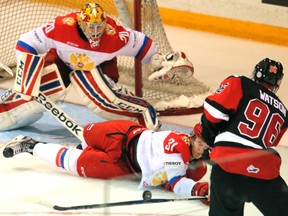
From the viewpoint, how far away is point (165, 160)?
146 inches

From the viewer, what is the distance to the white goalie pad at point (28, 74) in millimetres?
4418

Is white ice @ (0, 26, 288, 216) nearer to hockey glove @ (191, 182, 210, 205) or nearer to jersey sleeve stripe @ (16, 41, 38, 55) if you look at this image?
hockey glove @ (191, 182, 210, 205)

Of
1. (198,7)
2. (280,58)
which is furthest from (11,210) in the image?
(198,7)

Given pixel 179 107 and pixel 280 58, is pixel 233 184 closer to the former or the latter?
pixel 179 107

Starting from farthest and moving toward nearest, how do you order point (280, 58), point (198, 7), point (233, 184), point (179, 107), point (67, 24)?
point (198, 7)
point (280, 58)
point (179, 107)
point (67, 24)
point (233, 184)

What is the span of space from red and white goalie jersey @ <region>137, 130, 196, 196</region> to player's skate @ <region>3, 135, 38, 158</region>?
58 cm

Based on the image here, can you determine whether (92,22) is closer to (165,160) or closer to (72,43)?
(72,43)

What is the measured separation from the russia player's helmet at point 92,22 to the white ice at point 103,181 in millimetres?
564

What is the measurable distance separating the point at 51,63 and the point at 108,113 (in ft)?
1.29

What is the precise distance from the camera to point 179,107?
16.8 feet

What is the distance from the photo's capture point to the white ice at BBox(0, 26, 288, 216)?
114 inches

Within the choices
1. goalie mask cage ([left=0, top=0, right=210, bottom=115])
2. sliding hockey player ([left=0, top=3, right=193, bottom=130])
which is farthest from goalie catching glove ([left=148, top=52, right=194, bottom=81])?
goalie mask cage ([left=0, top=0, right=210, bottom=115])

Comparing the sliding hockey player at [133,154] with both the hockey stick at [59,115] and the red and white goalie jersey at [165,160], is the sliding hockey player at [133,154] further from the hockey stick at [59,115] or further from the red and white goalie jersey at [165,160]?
the hockey stick at [59,115]

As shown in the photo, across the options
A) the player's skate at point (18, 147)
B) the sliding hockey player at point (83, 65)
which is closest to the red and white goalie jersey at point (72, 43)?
the sliding hockey player at point (83, 65)
